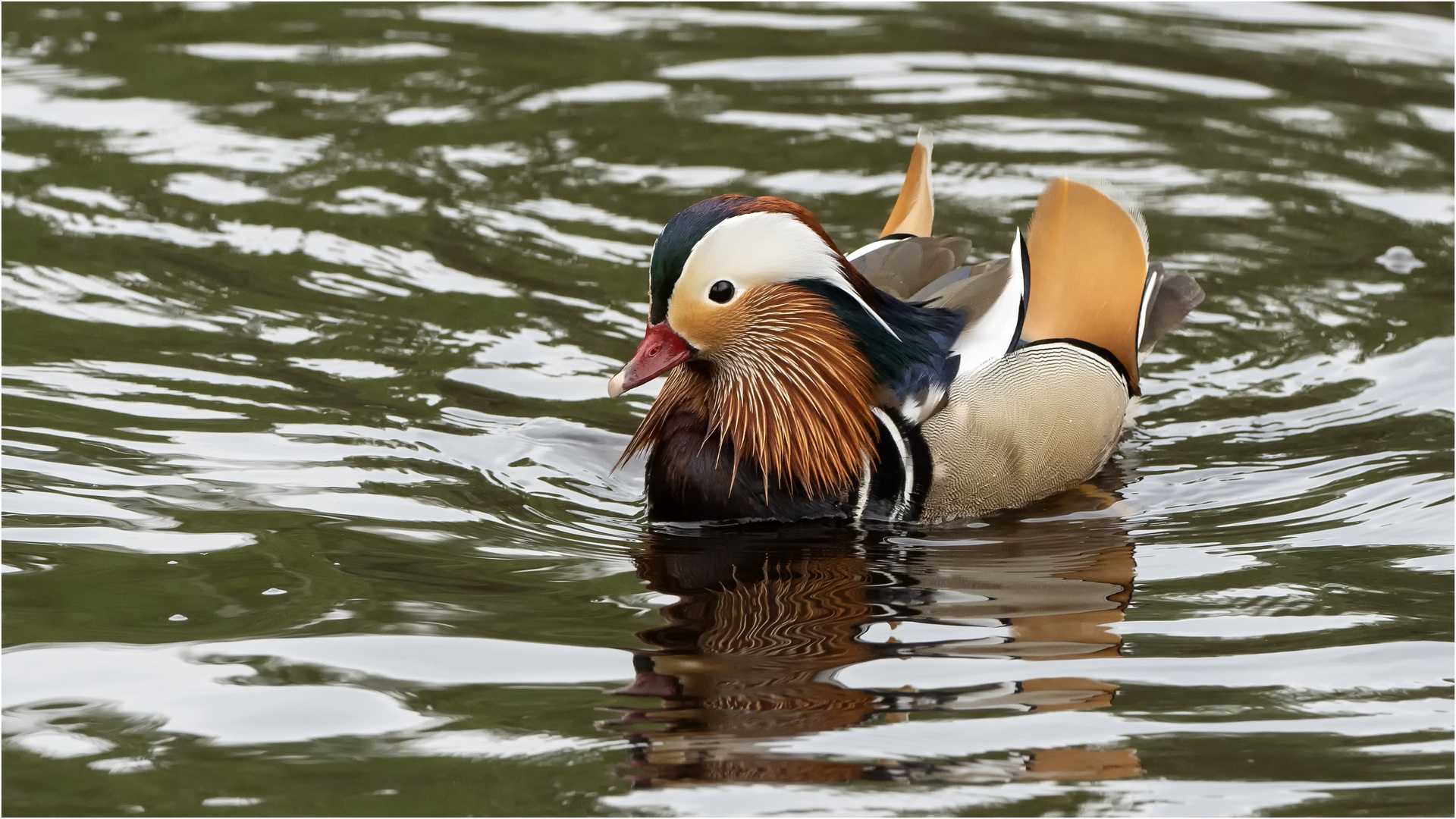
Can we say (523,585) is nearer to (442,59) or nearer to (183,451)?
(183,451)

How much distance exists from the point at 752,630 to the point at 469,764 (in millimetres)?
1100

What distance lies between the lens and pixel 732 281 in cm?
561

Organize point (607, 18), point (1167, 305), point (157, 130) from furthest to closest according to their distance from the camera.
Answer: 1. point (607, 18)
2. point (157, 130)
3. point (1167, 305)

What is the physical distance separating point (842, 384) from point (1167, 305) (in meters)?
1.74

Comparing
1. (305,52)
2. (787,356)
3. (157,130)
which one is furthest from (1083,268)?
(305,52)

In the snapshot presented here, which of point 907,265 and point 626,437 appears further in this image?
point 626,437

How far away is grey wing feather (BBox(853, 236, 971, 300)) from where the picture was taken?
642 cm

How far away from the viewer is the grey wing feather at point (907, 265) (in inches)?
253

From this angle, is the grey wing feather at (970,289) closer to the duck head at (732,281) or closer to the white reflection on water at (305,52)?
the duck head at (732,281)

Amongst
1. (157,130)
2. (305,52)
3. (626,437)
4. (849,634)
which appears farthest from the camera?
(305,52)

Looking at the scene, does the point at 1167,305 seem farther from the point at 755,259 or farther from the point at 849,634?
the point at 849,634

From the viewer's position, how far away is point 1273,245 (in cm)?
872

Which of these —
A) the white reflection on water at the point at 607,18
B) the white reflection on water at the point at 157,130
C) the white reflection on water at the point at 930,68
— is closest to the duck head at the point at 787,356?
the white reflection on water at the point at 157,130

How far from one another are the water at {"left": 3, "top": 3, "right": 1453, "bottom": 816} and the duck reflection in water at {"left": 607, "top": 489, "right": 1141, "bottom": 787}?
0.02m
